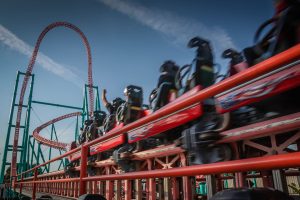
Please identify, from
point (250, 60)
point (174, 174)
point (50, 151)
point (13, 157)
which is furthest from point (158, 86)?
point (50, 151)

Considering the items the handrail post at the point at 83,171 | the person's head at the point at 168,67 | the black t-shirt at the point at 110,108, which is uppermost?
the person's head at the point at 168,67

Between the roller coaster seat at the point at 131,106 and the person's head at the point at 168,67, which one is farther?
the roller coaster seat at the point at 131,106

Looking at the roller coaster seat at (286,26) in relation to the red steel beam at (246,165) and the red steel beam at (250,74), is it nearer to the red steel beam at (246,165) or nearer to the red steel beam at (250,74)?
the red steel beam at (250,74)

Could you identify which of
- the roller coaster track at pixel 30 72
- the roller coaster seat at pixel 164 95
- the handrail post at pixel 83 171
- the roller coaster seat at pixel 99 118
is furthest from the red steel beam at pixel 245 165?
the roller coaster track at pixel 30 72

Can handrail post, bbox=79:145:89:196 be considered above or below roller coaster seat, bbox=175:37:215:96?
below

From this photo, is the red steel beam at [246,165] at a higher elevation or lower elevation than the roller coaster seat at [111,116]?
A: lower

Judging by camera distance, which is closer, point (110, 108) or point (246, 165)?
point (246, 165)

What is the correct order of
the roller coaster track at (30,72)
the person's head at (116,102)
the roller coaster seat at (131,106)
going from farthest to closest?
the roller coaster track at (30,72) < the person's head at (116,102) < the roller coaster seat at (131,106)

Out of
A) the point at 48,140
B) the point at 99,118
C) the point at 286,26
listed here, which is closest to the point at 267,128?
the point at 286,26

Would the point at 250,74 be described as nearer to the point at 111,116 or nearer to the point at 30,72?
the point at 111,116

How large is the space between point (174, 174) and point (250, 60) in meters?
1.78

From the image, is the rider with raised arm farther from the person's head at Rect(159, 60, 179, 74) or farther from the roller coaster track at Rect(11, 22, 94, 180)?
the roller coaster track at Rect(11, 22, 94, 180)

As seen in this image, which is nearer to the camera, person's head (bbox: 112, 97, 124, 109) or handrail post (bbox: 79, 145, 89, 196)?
handrail post (bbox: 79, 145, 89, 196)

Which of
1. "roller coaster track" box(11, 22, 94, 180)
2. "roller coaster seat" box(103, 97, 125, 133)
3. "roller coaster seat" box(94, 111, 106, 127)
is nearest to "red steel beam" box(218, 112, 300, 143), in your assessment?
"roller coaster seat" box(103, 97, 125, 133)
